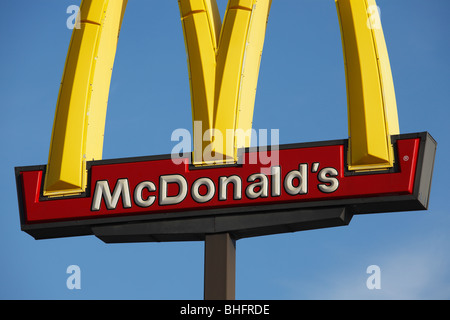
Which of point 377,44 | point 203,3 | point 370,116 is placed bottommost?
point 370,116

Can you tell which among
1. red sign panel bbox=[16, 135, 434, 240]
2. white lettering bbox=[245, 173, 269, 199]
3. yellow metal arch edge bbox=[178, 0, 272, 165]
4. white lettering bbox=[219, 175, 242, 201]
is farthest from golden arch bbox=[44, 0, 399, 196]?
white lettering bbox=[245, 173, 269, 199]

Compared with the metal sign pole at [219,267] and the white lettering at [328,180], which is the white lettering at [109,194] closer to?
the metal sign pole at [219,267]

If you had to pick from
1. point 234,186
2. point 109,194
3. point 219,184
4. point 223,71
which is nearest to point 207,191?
point 219,184

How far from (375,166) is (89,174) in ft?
13.8

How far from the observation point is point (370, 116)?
13.2 meters

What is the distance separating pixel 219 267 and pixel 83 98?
340cm

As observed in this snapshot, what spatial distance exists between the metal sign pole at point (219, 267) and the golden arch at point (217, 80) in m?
1.17

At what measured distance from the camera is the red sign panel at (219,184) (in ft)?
42.8

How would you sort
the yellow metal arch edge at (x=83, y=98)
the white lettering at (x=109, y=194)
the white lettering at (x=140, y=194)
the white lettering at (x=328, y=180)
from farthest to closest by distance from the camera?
the yellow metal arch edge at (x=83, y=98), the white lettering at (x=109, y=194), the white lettering at (x=140, y=194), the white lettering at (x=328, y=180)

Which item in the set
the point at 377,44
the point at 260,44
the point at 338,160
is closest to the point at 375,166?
the point at 338,160

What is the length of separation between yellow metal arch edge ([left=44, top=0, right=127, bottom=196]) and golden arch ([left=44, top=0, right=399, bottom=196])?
0.05ft

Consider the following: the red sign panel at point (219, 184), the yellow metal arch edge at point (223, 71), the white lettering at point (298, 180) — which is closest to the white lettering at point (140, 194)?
the red sign panel at point (219, 184)
